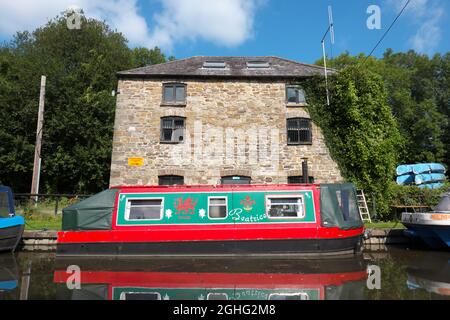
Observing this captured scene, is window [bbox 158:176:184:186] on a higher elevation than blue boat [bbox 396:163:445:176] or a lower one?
lower

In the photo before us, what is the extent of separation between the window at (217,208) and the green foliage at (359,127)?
7925 millimetres

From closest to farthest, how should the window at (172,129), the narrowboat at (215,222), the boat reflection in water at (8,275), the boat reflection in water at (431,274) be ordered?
1. the boat reflection in water at (8,275)
2. the boat reflection in water at (431,274)
3. the narrowboat at (215,222)
4. the window at (172,129)

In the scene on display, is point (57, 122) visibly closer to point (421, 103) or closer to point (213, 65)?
point (213, 65)

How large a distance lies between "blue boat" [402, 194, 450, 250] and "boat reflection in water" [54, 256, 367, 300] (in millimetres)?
2385

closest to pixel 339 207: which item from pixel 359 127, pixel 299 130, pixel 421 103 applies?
pixel 299 130

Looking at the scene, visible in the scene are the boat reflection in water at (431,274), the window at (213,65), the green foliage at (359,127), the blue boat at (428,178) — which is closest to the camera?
the boat reflection in water at (431,274)

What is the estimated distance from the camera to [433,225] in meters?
8.73

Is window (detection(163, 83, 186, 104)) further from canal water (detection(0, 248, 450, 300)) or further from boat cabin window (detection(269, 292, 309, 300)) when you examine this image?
boat cabin window (detection(269, 292, 309, 300))

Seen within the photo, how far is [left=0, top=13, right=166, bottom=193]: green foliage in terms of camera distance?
20.6m

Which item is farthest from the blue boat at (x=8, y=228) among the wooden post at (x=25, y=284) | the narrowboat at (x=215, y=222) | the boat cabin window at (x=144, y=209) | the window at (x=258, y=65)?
the window at (x=258, y=65)

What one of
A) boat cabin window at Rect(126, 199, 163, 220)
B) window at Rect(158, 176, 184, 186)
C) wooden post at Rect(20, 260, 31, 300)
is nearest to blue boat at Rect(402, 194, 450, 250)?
boat cabin window at Rect(126, 199, 163, 220)

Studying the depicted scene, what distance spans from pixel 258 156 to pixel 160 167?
4.36 meters

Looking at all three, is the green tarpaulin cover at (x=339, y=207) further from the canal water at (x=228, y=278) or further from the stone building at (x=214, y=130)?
the stone building at (x=214, y=130)

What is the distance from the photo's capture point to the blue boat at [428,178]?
17763 mm
